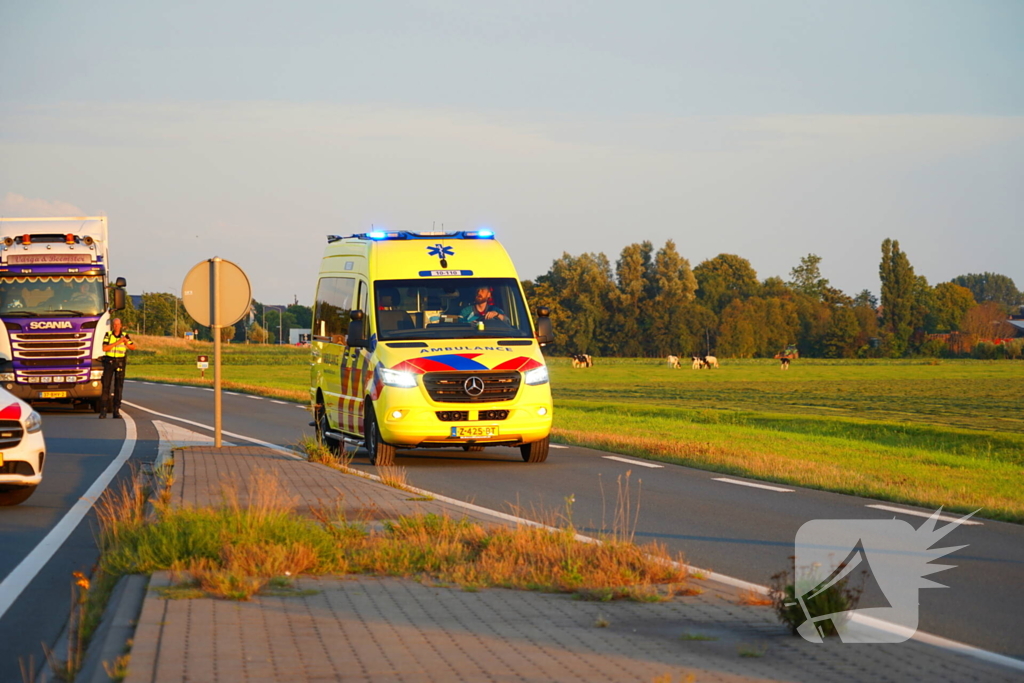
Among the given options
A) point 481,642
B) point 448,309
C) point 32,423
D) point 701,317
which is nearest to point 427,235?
point 448,309

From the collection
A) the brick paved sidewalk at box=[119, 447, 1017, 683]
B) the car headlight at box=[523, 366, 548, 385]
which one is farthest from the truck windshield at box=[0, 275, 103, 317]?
the brick paved sidewalk at box=[119, 447, 1017, 683]

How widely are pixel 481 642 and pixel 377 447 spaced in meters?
10.1

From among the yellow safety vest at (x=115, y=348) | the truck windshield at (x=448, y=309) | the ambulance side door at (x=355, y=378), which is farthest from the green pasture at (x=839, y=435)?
the yellow safety vest at (x=115, y=348)

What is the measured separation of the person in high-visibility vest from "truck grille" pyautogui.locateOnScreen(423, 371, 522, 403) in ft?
40.0

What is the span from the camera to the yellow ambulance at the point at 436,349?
15398 mm

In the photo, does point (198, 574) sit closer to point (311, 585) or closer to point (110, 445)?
point (311, 585)

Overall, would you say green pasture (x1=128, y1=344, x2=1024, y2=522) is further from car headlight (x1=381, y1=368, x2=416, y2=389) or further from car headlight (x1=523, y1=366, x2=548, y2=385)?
car headlight (x1=381, y1=368, x2=416, y2=389)

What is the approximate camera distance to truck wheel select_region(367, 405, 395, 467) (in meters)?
15.8

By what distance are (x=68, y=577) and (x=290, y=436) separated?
13444 millimetres

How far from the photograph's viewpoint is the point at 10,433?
1179 centimetres

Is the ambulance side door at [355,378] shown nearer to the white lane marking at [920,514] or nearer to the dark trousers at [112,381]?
the white lane marking at [920,514]

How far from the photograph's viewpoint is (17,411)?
11.9m

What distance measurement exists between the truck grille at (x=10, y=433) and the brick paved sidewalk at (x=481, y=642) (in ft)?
16.8

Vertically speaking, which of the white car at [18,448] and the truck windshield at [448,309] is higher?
the truck windshield at [448,309]
